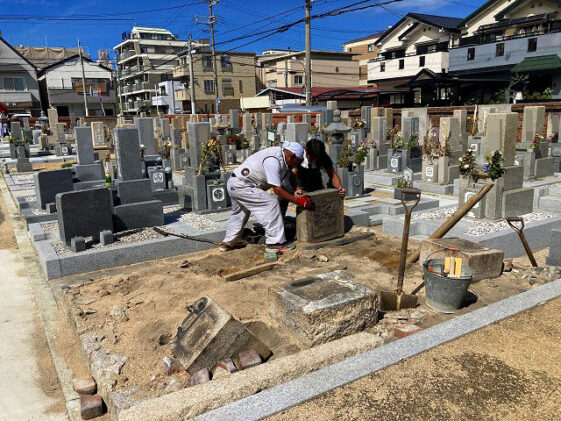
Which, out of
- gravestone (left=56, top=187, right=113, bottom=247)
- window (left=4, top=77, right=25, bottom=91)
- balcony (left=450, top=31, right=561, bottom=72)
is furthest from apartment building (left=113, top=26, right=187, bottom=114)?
gravestone (left=56, top=187, right=113, bottom=247)

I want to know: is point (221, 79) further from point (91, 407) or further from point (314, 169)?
point (91, 407)

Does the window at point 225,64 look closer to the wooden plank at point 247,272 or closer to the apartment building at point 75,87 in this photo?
the apartment building at point 75,87

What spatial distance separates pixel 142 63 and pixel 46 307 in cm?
5756

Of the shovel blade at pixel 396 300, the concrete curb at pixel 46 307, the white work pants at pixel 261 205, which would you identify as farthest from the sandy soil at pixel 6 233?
the shovel blade at pixel 396 300

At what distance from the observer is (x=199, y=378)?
3.53 meters

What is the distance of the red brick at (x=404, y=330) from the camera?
4168 mm

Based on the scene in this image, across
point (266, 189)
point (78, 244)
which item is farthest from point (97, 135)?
point (266, 189)

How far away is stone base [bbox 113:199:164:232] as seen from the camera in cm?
773

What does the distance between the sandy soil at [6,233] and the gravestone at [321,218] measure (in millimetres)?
5015

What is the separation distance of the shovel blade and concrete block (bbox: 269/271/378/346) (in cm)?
45

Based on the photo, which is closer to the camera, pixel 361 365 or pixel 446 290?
pixel 361 365

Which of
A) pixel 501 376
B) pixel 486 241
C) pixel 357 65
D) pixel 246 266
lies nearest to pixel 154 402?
pixel 501 376

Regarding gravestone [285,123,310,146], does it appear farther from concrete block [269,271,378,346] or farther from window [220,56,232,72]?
window [220,56,232,72]

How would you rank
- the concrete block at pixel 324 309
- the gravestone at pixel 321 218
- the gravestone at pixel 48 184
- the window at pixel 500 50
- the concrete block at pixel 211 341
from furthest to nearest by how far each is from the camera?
1. the window at pixel 500 50
2. the gravestone at pixel 48 184
3. the gravestone at pixel 321 218
4. the concrete block at pixel 324 309
5. the concrete block at pixel 211 341
